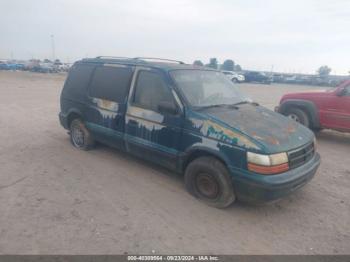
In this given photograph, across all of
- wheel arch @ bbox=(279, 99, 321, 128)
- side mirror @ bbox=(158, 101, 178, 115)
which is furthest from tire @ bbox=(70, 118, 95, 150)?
wheel arch @ bbox=(279, 99, 321, 128)

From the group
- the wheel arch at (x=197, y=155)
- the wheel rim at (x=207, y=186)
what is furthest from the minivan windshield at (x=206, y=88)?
the wheel rim at (x=207, y=186)

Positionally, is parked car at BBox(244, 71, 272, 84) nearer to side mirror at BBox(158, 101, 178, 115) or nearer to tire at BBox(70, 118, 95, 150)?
tire at BBox(70, 118, 95, 150)

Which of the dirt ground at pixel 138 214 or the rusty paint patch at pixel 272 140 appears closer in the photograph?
the dirt ground at pixel 138 214

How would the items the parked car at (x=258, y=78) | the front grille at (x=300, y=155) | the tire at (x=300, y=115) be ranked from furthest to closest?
the parked car at (x=258, y=78)
the tire at (x=300, y=115)
the front grille at (x=300, y=155)

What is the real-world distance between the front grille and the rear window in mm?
3904

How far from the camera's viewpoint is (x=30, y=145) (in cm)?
603

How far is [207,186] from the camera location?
3.82m

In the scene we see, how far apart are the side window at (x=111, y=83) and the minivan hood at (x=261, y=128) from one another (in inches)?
63.0

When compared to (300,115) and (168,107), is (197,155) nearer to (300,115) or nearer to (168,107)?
(168,107)

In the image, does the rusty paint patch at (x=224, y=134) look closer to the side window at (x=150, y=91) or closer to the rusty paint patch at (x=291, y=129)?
the side window at (x=150, y=91)

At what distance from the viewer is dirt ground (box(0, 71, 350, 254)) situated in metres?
2.98

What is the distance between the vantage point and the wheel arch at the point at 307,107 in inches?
287

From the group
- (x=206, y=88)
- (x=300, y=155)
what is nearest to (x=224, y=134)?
(x=300, y=155)

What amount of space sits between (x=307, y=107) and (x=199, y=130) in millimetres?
5019
